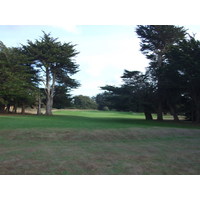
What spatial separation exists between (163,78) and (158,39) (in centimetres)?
853

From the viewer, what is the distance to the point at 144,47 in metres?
28.0

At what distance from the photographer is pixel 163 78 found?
2183cm

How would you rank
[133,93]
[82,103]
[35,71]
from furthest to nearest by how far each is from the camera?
[82,103]
[35,71]
[133,93]

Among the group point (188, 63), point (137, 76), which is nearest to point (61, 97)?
point (137, 76)

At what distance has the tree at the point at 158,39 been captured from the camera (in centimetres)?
2588

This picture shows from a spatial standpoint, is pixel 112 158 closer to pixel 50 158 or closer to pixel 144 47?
pixel 50 158

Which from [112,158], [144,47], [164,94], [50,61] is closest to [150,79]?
[164,94]

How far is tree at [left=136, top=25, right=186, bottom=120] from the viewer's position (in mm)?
25877

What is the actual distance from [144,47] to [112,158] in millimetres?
25543

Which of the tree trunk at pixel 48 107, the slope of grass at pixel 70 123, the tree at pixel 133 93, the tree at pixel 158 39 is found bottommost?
the slope of grass at pixel 70 123

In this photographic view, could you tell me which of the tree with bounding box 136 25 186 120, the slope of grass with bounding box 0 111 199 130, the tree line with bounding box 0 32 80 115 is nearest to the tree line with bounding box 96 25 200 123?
the tree with bounding box 136 25 186 120

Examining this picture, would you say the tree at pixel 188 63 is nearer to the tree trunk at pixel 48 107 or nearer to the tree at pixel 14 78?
the tree at pixel 14 78

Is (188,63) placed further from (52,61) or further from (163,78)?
(52,61)

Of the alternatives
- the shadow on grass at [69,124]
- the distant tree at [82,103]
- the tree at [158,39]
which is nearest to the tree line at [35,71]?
the shadow on grass at [69,124]
